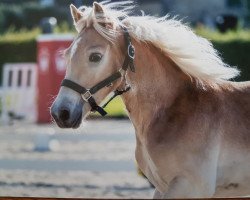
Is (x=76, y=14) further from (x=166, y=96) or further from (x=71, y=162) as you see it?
(x=71, y=162)

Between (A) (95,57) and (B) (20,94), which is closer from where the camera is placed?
(A) (95,57)

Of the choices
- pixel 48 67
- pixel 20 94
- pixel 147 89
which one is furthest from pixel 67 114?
pixel 20 94

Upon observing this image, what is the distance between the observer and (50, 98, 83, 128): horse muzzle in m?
1.50

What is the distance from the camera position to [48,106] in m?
2.41

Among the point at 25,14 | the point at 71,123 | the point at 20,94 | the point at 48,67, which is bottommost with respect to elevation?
the point at 20,94

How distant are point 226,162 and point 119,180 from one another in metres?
1.19

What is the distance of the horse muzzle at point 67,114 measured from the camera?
150 centimetres

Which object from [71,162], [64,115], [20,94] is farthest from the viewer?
[20,94]

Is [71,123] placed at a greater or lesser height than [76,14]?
lesser

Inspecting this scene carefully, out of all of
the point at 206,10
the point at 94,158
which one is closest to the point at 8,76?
the point at 94,158

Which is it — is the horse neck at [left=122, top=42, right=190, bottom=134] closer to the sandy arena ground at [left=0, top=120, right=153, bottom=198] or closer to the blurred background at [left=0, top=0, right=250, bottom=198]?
the blurred background at [left=0, top=0, right=250, bottom=198]

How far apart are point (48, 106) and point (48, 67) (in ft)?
2.77

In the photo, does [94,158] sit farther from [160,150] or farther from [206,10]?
[160,150]

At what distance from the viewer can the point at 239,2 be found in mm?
2059
